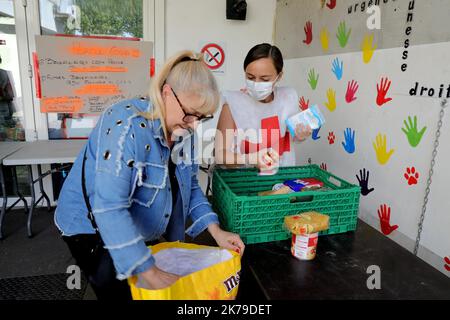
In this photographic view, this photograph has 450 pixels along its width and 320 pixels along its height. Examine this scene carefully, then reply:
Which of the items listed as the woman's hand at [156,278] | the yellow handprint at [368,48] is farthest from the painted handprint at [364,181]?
the woman's hand at [156,278]

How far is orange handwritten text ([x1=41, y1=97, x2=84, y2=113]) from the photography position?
3.23 meters

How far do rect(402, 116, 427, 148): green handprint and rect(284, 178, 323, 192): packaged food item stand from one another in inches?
22.4

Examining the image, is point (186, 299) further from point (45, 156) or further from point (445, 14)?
point (45, 156)

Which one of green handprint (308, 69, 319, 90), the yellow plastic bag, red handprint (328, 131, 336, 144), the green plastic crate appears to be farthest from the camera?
green handprint (308, 69, 319, 90)

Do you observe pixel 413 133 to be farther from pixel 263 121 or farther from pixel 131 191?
pixel 131 191

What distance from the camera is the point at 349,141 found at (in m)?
A: 2.11

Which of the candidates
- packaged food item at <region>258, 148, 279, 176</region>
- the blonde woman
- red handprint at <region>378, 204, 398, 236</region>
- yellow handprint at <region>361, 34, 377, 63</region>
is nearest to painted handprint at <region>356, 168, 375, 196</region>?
red handprint at <region>378, 204, 398, 236</region>

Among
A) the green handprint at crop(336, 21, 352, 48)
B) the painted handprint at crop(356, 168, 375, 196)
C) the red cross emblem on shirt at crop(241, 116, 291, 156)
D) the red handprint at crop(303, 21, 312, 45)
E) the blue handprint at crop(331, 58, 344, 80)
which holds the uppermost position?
the red handprint at crop(303, 21, 312, 45)

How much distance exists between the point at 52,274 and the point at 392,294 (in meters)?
2.31

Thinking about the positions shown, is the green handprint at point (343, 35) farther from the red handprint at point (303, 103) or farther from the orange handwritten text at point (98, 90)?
the orange handwritten text at point (98, 90)

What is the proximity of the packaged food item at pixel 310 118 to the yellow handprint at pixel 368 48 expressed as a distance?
0.75 metres

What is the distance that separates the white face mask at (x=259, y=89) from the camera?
162 centimetres

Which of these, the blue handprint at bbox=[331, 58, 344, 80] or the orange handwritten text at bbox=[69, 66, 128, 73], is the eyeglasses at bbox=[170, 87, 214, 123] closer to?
the blue handprint at bbox=[331, 58, 344, 80]

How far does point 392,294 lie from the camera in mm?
931
